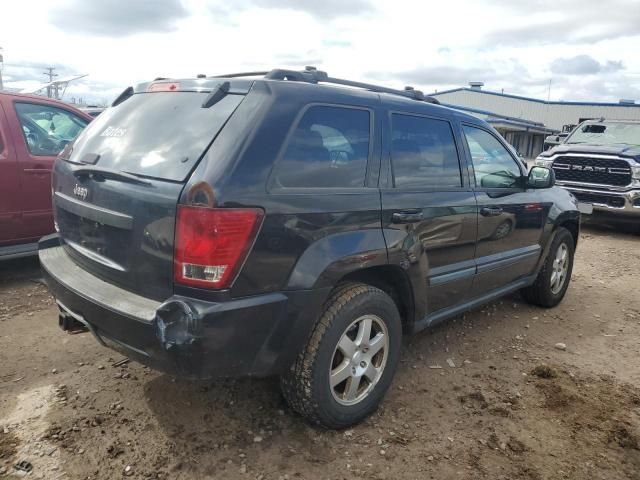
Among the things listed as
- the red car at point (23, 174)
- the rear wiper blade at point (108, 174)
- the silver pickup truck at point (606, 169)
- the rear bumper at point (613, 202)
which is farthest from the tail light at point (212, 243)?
the rear bumper at point (613, 202)

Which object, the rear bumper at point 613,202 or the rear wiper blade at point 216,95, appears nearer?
the rear wiper blade at point 216,95

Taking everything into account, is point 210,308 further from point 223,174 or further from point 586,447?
point 586,447

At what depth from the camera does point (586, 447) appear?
9.19 feet

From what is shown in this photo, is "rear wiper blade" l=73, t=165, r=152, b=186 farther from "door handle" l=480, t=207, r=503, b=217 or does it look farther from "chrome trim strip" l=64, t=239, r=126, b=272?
A: "door handle" l=480, t=207, r=503, b=217

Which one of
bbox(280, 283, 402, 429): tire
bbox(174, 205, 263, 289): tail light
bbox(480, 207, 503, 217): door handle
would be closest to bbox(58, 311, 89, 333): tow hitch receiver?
bbox(174, 205, 263, 289): tail light

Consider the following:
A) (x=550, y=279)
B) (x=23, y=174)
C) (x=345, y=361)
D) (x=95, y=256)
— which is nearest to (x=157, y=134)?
(x=95, y=256)

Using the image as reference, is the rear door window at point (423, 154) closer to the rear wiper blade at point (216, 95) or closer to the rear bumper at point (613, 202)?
the rear wiper blade at point (216, 95)

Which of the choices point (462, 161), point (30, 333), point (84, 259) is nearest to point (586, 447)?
point (462, 161)

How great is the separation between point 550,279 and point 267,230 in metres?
3.56

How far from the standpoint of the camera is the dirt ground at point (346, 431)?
2.54 m

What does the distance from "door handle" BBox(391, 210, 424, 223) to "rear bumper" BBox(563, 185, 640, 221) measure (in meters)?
6.86

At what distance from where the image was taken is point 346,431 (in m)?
2.83

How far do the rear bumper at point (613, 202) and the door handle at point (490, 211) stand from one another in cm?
579

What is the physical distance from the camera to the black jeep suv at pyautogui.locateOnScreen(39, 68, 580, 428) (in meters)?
2.23
